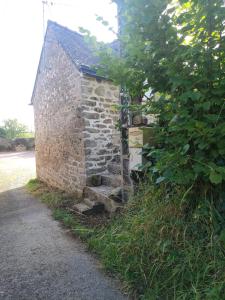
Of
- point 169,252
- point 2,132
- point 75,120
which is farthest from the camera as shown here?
point 2,132

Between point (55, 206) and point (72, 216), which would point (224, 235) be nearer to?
point (72, 216)

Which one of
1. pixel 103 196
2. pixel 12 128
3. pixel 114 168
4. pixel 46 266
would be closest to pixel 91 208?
pixel 103 196

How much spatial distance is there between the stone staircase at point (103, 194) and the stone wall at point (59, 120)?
1.20 feet

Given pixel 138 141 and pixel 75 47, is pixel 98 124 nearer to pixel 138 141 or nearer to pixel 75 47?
pixel 138 141

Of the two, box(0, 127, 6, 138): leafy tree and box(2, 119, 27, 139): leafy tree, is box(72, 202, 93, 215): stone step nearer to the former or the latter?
box(0, 127, 6, 138): leafy tree

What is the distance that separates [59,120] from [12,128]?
1940 centimetres

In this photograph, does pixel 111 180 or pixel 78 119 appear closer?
pixel 111 180

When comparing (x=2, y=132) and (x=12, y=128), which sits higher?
(x=12, y=128)

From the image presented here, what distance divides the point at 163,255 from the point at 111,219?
1511mm

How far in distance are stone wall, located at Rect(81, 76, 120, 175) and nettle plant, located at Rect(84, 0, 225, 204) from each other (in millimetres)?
3113

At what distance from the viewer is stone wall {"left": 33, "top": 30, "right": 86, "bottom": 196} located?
526 cm

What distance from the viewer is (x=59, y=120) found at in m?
6.20

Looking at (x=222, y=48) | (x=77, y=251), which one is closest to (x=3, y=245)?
(x=77, y=251)

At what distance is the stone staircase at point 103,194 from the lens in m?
3.99
